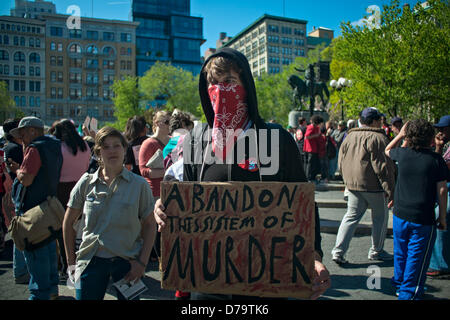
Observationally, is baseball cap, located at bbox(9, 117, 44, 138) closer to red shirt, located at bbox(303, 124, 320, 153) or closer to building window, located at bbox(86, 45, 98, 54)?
red shirt, located at bbox(303, 124, 320, 153)

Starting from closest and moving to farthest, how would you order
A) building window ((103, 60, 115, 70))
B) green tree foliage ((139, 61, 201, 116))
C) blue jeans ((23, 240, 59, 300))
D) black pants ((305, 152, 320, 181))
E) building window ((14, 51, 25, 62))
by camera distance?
blue jeans ((23, 240, 59, 300)) < black pants ((305, 152, 320, 181)) < green tree foliage ((139, 61, 201, 116)) < building window ((14, 51, 25, 62)) < building window ((103, 60, 115, 70))

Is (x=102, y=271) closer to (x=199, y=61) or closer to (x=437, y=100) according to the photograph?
(x=437, y=100)

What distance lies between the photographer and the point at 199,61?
100062 mm

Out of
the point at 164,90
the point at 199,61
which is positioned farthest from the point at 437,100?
the point at 199,61

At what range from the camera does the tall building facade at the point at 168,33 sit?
97.4 metres

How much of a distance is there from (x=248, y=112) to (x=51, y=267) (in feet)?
9.74

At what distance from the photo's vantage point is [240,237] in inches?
70.1

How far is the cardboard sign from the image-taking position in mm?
1753

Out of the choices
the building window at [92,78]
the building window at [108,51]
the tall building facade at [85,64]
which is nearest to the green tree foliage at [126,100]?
the tall building facade at [85,64]

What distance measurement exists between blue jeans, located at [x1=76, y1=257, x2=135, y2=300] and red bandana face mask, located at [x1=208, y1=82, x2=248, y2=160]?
123 centimetres

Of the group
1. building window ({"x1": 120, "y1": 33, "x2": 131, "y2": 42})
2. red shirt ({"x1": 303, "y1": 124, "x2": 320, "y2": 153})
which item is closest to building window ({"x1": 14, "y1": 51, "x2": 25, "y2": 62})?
building window ({"x1": 120, "y1": 33, "x2": 131, "y2": 42})

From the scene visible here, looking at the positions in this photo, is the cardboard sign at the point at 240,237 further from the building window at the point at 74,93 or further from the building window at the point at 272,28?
the building window at the point at 272,28

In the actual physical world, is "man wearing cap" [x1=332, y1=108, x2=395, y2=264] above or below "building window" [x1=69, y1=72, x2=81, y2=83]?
below

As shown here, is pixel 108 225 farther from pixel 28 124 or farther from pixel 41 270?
pixel 28 124
